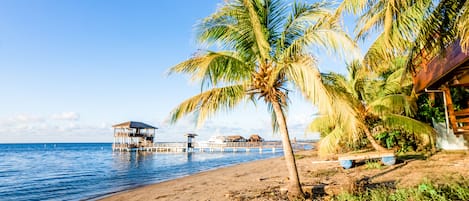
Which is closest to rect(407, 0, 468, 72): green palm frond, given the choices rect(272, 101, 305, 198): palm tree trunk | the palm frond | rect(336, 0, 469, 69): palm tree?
rect(336, 0, 469, 69): palm tree

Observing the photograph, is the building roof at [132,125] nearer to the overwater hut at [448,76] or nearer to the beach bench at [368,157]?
the beach bench at [368,157]

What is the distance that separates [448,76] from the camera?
23.6ft

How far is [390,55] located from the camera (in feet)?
16.7

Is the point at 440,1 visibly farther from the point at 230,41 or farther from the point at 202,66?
the point at 202,66

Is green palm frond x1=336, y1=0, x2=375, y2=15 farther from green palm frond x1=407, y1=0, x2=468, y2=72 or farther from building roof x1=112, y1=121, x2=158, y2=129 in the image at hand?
building roof x1=112, y1=121, x2=158, y2=129

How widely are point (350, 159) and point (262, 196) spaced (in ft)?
15.7

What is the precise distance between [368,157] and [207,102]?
6813mm

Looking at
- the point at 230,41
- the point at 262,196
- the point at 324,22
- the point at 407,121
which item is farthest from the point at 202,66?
the point at 407,121

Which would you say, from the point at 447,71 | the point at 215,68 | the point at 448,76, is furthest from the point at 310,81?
the point at 448,76

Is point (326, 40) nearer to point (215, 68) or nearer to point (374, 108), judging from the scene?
point (215, 68)

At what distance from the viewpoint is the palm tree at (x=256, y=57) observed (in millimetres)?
5180

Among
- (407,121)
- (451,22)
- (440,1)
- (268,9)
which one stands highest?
(268,9)

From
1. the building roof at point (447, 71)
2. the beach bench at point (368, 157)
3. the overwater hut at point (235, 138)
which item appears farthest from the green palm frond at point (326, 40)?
the overwater hut at point (235, 138)

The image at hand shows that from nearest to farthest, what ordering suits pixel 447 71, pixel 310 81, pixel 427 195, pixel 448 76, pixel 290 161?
1. pixel 427 195
2. pixel 310 81
3. pixel 290 161
4. pixel 447 71
5. pixel 448 76
